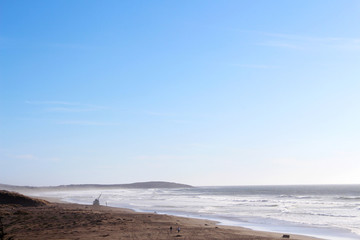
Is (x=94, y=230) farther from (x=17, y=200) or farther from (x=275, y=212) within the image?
(x=275, y=212)

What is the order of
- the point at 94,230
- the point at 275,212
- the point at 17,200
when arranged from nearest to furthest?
the point at 94,230, the point at 17,200, the point at 275,212

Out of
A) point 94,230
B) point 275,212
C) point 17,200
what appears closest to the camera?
point 94,230

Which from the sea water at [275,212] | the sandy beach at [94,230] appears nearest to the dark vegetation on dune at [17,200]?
the sandy beach at [94,230]

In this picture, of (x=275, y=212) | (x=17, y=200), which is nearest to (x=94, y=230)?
(x=17, y=200)

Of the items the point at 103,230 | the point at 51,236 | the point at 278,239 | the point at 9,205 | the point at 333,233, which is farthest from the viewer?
the point at 9,205

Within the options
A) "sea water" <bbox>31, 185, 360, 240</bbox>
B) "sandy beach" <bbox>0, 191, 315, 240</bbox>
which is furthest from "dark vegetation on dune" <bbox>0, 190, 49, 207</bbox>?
"sea water" <bbox>31, 185, 360, 240</bbox>

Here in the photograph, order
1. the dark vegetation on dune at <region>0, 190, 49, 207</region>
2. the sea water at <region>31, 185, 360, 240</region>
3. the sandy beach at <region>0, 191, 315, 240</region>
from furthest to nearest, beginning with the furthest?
the dark vegetation on dune at <region>0, 190, 49, 207</region> < the sea water at <region>31, 185, 360, 240</region> < the sandy beach at <region>0, 191, 315, 240</region>

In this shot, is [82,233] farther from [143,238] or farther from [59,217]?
[59,217]

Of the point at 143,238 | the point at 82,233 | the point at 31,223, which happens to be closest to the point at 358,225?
the point at 143,238

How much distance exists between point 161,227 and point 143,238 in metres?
4.06

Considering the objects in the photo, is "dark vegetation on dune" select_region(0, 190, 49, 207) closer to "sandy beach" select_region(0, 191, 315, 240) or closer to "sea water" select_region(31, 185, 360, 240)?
"sandy beach" select_region(0, 191, 315, 240)

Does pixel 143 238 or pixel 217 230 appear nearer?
pixel 143 238

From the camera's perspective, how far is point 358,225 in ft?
82.3

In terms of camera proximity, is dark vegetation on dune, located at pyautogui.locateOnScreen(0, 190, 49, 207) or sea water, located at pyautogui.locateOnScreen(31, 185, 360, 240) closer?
sea water, located at pyautogui.locateOnScreen(31, 185, 360, 240)
